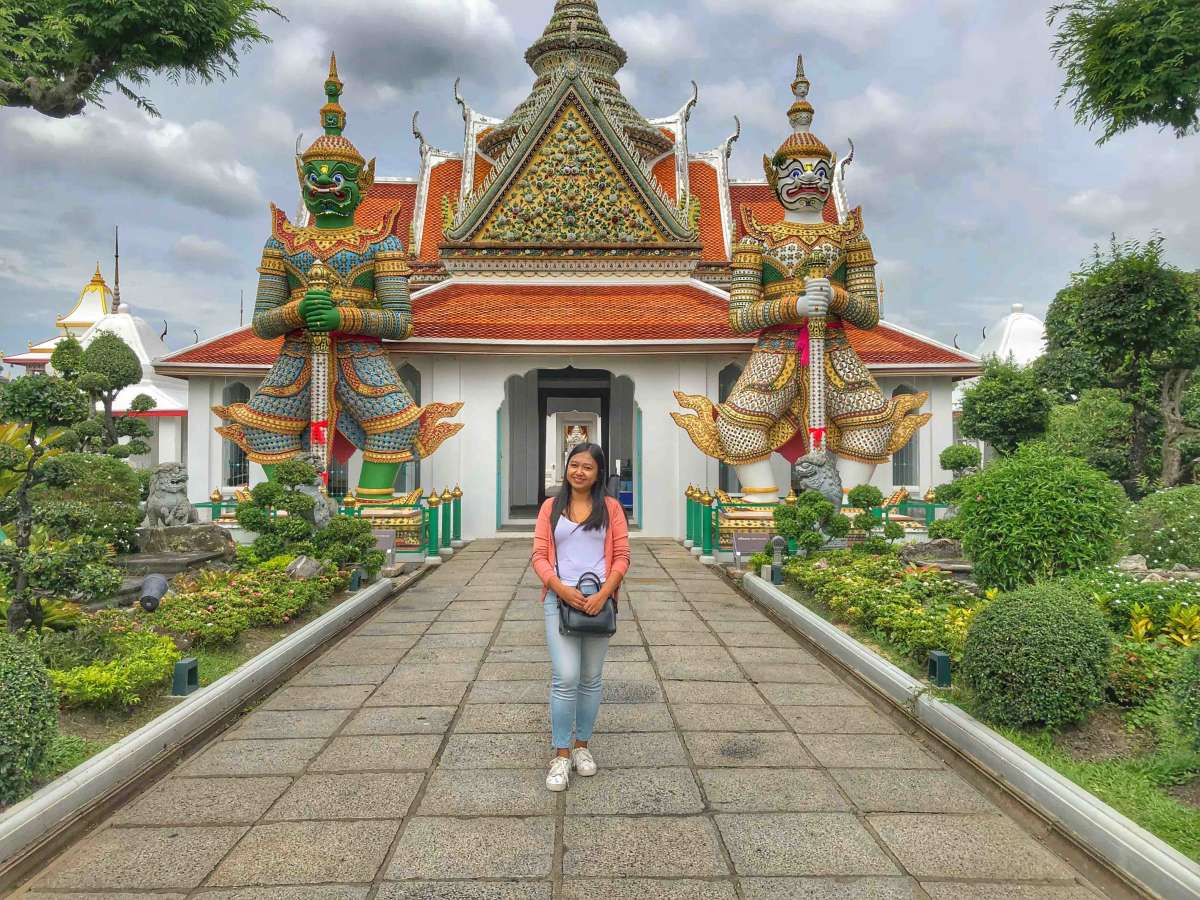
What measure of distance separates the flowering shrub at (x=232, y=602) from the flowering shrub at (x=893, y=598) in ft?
15.4

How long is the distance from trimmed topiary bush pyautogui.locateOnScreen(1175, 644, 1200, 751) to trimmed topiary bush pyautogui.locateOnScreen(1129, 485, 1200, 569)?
483 cm

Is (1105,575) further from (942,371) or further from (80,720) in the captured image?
(942,371)

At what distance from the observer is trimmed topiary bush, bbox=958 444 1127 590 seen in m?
6.56

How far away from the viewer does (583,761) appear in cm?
406

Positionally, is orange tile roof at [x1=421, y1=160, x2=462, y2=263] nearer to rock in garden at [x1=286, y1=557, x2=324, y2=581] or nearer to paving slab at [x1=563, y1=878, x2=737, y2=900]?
rock in garden at [x1=286, y1=557, x2=324, y2=581]

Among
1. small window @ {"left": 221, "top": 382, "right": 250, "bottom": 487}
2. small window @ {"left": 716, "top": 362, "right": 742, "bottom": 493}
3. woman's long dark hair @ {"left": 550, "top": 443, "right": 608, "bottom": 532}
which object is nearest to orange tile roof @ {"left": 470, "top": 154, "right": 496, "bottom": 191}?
small window @ {"left": 221, "top": 382, "right": 250, "bottom": 487}

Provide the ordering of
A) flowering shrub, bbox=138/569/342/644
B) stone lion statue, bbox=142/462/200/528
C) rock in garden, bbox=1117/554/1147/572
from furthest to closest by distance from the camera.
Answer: stone lion statue, bbox=142/462/200/528 < rock in garden, bbox=1117/554/1147/572 < flowering shrub, bbox=138/569/342/644

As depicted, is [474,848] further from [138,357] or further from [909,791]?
[138,357]

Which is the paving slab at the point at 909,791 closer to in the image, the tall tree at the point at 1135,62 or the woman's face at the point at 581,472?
the woman's face at the point at 581,472

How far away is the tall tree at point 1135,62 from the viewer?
11117 mm

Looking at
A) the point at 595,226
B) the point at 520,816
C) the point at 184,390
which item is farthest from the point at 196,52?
the point at 184,390

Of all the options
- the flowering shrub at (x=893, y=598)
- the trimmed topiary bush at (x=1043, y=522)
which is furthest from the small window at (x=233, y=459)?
the trimmed topiary bush at (x=1043, y=522)

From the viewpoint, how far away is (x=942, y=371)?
13969mm

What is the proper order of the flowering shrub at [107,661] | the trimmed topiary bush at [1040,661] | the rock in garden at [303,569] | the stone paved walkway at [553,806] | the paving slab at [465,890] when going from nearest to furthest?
the paving slab at [465,890]
the stone paved walkway at [553,806]
the trimmed topiary bush at [1040,661]
the flowering shrub at [107,661]
the rock in garden at [303,569]
